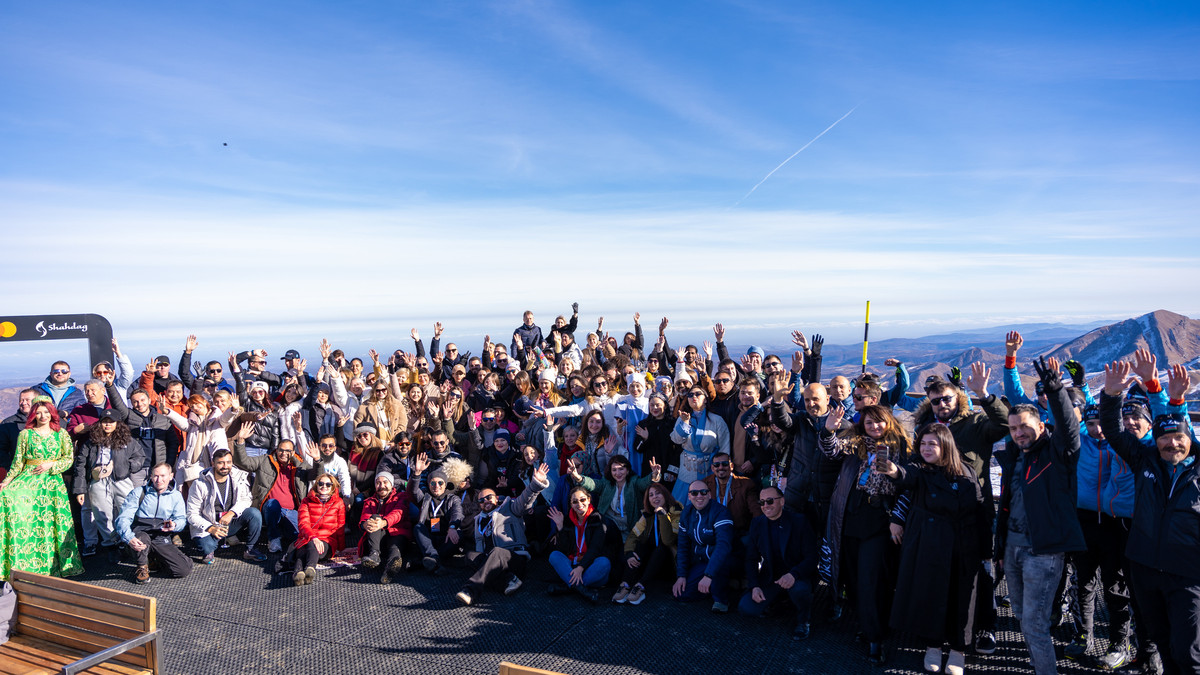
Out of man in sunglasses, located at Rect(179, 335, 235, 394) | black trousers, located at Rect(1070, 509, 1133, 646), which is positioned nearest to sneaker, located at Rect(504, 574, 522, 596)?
black trousers, located at Rect(1070, 509, 1133, 646)

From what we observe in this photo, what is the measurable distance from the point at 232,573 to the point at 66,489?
1.98 metres

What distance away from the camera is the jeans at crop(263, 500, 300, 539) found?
7.07 meters

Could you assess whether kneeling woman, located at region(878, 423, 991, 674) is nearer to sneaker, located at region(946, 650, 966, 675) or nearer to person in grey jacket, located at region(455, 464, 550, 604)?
sneaker, located at region(946, 650, 966, 675)

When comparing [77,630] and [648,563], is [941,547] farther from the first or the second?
[77,630]

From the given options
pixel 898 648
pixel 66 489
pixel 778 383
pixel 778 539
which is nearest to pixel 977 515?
pixel 898 648

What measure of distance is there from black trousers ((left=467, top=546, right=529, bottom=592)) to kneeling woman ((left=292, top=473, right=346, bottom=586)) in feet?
5.21

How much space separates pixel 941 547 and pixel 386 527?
16.5 ft

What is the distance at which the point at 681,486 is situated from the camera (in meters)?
6.22

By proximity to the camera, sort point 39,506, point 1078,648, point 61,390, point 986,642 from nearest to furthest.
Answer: point 1078,648 → point 986,642 → point 39,506 → point 61,390

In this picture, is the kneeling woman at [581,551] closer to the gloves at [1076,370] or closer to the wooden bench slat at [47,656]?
the wooden bench slat at [47,656]

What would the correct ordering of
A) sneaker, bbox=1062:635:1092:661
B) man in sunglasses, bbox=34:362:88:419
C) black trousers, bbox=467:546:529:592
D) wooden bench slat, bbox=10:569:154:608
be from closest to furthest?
wooden bench slat, bbox=10:569:154:608
sneaker, bbox=1062:635:1092:661
black trousers, bbox=467:546:529:592
man in sunglasses, bbox=34:362:88:419

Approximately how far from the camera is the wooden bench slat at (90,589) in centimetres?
378

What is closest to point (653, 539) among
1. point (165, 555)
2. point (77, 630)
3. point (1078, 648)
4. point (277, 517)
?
Answer: point (1078, 648)

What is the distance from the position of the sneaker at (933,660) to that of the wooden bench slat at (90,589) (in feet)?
15.8
